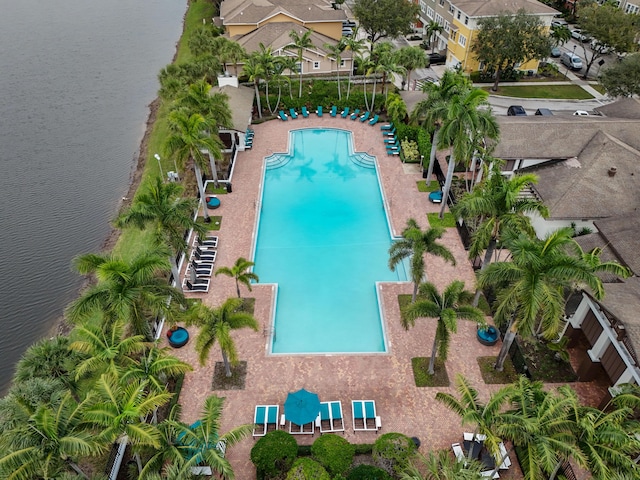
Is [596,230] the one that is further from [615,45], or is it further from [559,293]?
[615,45]

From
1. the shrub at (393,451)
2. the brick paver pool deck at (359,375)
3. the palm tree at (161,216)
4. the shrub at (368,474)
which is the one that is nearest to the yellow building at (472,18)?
the brick paver pool deck at (359,375)

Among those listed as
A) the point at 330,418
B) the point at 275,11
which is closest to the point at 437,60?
the point at 275,11

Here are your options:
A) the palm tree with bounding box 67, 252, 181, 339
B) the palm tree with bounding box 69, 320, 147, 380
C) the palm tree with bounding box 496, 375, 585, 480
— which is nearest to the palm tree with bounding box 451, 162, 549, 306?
the palm tree with bounding box 496, 375, 585, 480

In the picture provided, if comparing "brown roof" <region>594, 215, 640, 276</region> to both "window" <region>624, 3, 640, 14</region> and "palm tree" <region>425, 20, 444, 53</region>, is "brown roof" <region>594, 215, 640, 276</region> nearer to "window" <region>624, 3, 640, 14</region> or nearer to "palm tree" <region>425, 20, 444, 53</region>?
"palm tree" <region>425, 20, 444, 53</region>

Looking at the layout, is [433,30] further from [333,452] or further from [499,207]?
[333,452]

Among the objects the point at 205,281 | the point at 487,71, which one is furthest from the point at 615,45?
the point at 205,281
